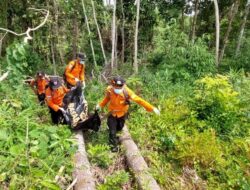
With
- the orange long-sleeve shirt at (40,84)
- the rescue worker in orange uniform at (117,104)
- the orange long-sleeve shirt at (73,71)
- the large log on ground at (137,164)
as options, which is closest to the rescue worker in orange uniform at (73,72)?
the orange long-sleeve shirt at (73,71)

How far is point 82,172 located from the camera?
566 cm

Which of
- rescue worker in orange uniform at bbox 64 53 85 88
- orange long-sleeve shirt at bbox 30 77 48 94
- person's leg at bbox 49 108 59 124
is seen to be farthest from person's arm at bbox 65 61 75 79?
person's leg at bbox 49 108 59 124

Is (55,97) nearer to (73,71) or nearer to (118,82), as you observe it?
(118,82)

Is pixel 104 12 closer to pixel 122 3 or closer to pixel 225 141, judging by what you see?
pixel 122 3

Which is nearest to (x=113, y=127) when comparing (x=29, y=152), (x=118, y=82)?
(x=118, y=82)

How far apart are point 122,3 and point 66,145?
9.53 meters

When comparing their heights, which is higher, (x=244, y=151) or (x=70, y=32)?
(x=70, y=32)

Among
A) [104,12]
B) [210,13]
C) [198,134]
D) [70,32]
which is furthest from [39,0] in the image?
[198,134]

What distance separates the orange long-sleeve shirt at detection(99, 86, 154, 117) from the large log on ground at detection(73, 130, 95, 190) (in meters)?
1.02

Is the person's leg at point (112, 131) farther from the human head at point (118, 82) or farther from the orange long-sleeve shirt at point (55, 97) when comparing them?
the orange long-sleeve shirt at point (55, 97)

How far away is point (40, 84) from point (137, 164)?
3.94 metres

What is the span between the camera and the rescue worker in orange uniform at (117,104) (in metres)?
6.66

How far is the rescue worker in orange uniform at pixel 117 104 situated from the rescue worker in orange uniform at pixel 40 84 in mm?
2219

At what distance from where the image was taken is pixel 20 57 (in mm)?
6289
